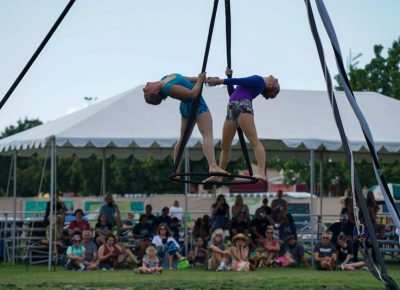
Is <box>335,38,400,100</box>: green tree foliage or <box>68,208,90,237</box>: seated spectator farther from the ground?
<box>335,38,400,100</box>: green tree foliage

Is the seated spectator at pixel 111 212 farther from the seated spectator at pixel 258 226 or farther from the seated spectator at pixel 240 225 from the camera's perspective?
the seated spectator at pixel 258 226

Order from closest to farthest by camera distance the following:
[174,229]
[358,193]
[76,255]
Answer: [358,193], [76,255], [174,229]

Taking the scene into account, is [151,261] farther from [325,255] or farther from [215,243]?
[325,255]

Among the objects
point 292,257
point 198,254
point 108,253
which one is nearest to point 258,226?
point 292,257

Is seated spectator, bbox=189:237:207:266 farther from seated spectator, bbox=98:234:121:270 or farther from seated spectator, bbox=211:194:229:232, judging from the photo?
seated spectator, bbox=98:234:121:270

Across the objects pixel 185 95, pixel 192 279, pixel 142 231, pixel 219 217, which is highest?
pixel 185 95

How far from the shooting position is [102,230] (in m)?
17.7

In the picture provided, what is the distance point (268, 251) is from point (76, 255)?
11.9 ft

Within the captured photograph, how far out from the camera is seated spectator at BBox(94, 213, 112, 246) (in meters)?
17.3

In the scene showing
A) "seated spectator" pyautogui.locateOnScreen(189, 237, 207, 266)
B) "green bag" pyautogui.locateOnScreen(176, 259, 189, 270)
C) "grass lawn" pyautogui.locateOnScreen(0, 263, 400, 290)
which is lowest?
"grass lawn" pyautogui.locateOnScreen(0, 263, 400, 290)

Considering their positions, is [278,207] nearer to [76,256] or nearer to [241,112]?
[76,256]

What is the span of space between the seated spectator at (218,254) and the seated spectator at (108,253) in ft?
5.71

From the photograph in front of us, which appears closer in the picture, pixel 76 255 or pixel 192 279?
pixel 192 279

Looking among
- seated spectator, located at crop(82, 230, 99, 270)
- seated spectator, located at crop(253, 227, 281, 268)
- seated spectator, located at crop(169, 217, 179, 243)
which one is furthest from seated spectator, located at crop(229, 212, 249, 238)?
seated spectator, located at crop(82, 230, 99, 270)
